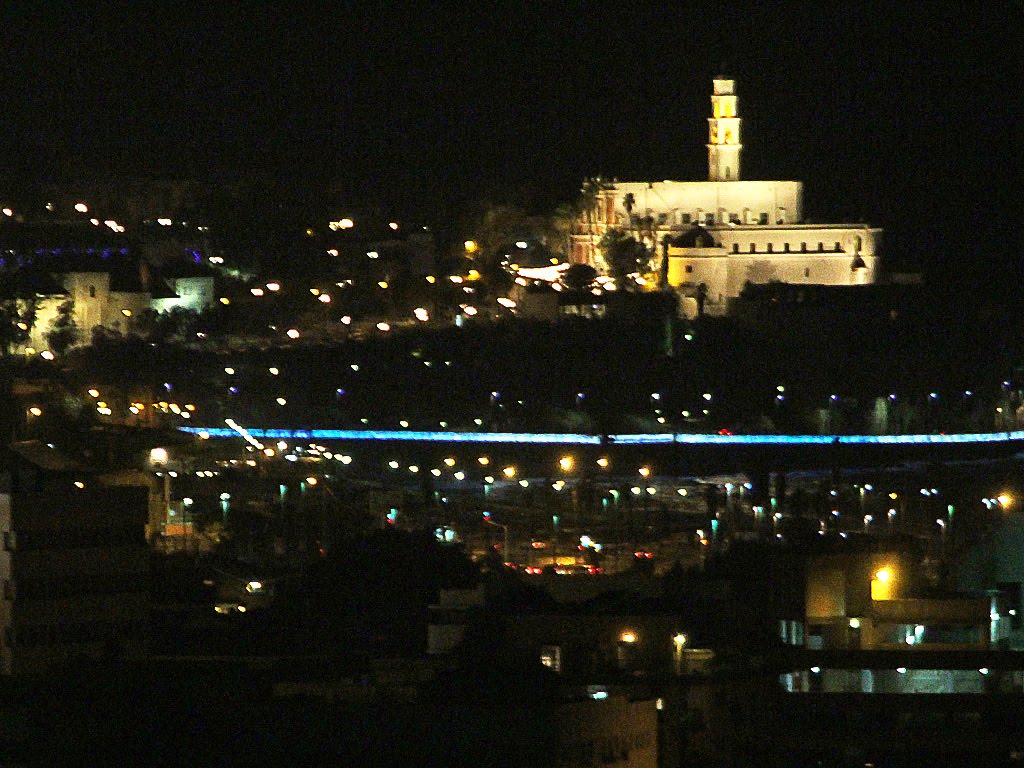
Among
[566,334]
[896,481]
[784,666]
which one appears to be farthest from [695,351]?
[784,666]

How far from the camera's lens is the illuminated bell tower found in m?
70.2

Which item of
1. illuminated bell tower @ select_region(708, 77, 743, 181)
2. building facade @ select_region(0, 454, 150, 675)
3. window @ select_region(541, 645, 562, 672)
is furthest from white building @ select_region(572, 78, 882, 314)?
window @ select_region(541, 645, 562, 672)

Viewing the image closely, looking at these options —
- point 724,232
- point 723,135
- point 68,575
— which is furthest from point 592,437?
point 68,575

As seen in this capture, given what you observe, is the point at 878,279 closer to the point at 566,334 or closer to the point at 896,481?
the point at 566,334

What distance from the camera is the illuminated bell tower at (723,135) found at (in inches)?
2763

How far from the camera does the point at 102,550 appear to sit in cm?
3259

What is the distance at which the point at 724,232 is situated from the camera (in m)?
69.1

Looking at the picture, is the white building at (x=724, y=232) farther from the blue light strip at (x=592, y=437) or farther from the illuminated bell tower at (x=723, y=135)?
the blue light strip at (x=592, y=437)

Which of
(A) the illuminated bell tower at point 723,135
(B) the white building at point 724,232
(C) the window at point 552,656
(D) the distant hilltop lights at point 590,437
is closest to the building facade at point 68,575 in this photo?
(C) the window at point 552,656

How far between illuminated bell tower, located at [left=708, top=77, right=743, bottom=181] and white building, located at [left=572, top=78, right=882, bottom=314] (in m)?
0.02

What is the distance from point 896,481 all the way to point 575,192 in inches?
763

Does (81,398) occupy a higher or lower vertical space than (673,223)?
lower

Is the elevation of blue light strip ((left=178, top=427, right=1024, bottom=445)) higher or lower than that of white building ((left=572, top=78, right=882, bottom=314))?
lower

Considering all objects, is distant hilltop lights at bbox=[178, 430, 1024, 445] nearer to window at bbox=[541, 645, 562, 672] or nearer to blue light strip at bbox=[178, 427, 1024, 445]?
blue light strip at bbox=[178, 427, 1024, 445]
